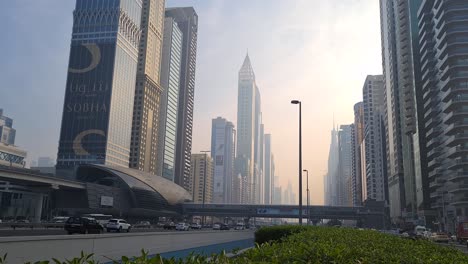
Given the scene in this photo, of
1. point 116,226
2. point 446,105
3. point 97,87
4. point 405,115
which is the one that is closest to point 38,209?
point 116,226

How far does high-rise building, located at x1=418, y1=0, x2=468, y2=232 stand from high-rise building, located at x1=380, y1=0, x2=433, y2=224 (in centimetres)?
511

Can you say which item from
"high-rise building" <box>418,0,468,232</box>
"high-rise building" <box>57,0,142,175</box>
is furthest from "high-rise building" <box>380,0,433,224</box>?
"high-rise building" <box>57,0,142,175</box>

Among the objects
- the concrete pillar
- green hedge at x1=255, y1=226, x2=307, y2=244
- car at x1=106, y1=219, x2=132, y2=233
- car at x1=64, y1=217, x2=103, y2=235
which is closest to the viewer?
green hedge at x1=255, y1=226, x2=307, y2=244

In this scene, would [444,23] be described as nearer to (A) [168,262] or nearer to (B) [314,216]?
(B) [314,216]

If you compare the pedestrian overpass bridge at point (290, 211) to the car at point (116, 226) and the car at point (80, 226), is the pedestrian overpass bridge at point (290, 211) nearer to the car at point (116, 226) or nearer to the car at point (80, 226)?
the car at point (116, 226)

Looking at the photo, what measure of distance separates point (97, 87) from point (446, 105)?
446 ft

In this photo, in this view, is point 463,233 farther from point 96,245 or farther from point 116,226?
point 96,245

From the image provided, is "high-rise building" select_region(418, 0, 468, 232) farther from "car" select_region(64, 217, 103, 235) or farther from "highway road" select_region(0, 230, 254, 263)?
"highway road" select_region(0, 230, 254, 263)

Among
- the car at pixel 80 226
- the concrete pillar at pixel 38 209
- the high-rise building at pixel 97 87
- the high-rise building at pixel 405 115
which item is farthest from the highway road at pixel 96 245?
the high-rise building at pixel 97 87

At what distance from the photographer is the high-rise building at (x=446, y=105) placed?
3893 inches

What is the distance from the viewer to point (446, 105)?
340ft

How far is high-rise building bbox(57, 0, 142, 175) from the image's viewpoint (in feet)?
596

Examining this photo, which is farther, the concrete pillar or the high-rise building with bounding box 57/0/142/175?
the high-rise building with bounding box 57/0/142/175

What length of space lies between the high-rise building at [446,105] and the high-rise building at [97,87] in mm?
123141
